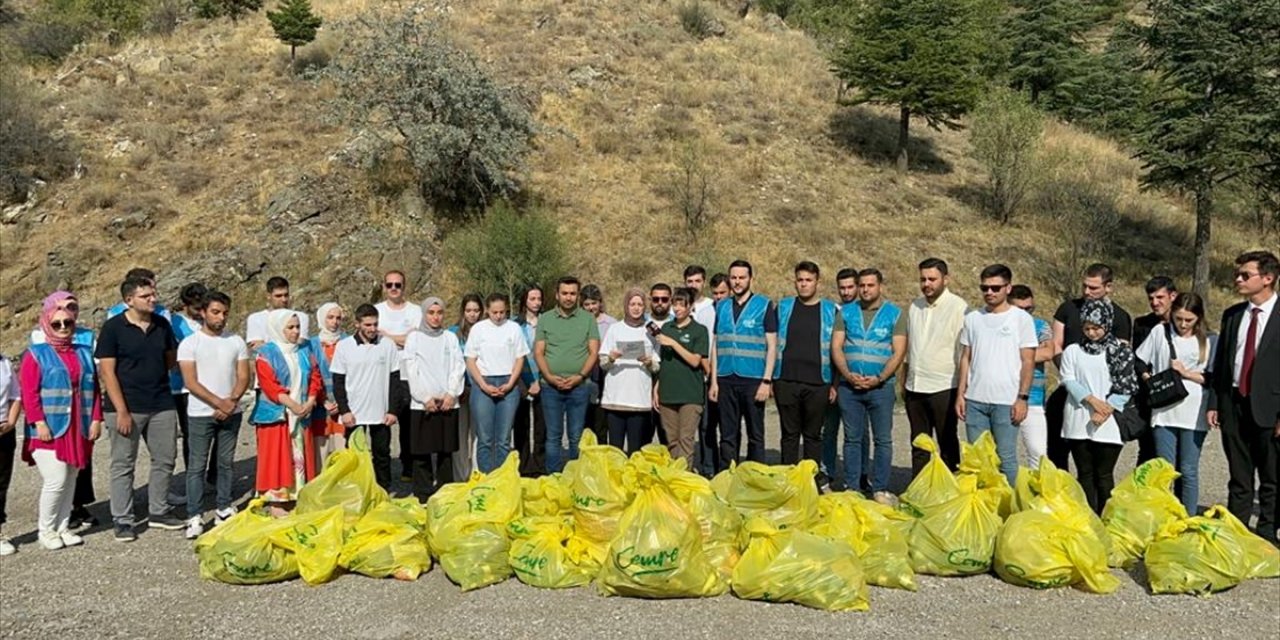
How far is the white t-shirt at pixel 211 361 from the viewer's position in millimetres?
5723

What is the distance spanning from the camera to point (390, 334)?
23.0ft

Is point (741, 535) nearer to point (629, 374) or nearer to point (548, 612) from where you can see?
point (548, 612)

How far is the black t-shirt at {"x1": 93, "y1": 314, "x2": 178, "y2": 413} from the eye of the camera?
5672mm

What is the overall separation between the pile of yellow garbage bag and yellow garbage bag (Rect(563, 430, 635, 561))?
1cm

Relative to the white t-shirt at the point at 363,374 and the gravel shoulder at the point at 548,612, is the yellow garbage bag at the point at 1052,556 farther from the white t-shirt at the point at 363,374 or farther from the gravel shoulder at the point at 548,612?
the white t-shirt at the point at 363,374

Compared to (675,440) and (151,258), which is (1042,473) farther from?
(151,258)

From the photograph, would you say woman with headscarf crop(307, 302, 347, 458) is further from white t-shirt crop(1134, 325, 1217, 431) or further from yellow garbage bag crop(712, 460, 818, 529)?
white t-shirt crop(1134, 325, 1217, 431)

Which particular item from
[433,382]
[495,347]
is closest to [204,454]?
[433,382]

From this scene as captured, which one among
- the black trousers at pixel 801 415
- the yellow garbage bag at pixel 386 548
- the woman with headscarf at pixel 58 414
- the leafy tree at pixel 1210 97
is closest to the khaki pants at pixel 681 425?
the black trousers at pixel 801 415

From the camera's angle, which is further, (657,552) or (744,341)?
(744,341)

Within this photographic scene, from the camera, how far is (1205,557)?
15.1 feet

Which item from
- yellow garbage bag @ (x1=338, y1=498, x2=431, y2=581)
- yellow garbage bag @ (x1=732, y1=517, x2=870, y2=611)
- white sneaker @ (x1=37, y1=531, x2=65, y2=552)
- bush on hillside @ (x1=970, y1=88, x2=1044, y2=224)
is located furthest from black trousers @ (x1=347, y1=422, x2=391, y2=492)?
bush on hillside @ (x1=970, y1=88, x2=1044, y2=224)

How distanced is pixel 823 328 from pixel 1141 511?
2.36 metres

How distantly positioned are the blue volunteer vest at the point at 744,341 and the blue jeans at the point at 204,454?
12.2 ft
